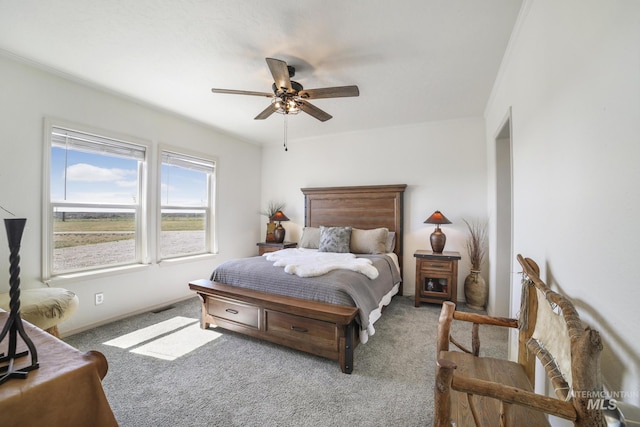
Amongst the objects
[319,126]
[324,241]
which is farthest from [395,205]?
[319,126]

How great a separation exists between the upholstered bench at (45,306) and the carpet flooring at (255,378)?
496 mm

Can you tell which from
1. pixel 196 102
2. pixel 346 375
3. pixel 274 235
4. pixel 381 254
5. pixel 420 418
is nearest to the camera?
pixel 420 418

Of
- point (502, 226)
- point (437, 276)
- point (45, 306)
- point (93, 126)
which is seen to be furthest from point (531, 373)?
point (93, 126)

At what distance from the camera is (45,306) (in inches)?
78.8

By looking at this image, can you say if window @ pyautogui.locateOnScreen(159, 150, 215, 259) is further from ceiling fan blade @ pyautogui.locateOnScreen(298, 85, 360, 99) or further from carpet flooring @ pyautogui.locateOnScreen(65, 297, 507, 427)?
ceiling fan blade @ pyautogui.locateOnScreen(298, 85, 360, 99)

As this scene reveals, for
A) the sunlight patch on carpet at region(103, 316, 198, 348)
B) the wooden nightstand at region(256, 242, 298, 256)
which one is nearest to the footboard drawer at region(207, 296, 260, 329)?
the sunlight patch on carpet at region(103, 316, 198, 348)

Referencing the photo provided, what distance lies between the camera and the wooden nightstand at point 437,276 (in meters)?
3.36

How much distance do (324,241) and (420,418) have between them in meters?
2.50

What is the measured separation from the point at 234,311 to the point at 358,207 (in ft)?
8.35

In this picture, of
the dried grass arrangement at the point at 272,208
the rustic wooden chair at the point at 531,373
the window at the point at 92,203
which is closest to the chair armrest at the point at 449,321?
the rustic wooden chair at the point at 531,373

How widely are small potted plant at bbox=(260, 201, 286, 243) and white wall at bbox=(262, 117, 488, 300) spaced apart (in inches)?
17.8

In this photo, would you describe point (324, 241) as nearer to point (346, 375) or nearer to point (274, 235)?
point (274, 235)

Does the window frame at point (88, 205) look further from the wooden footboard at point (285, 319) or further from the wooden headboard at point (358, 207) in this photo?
the wooden headboard at point (358, 207)

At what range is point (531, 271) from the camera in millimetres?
1336
